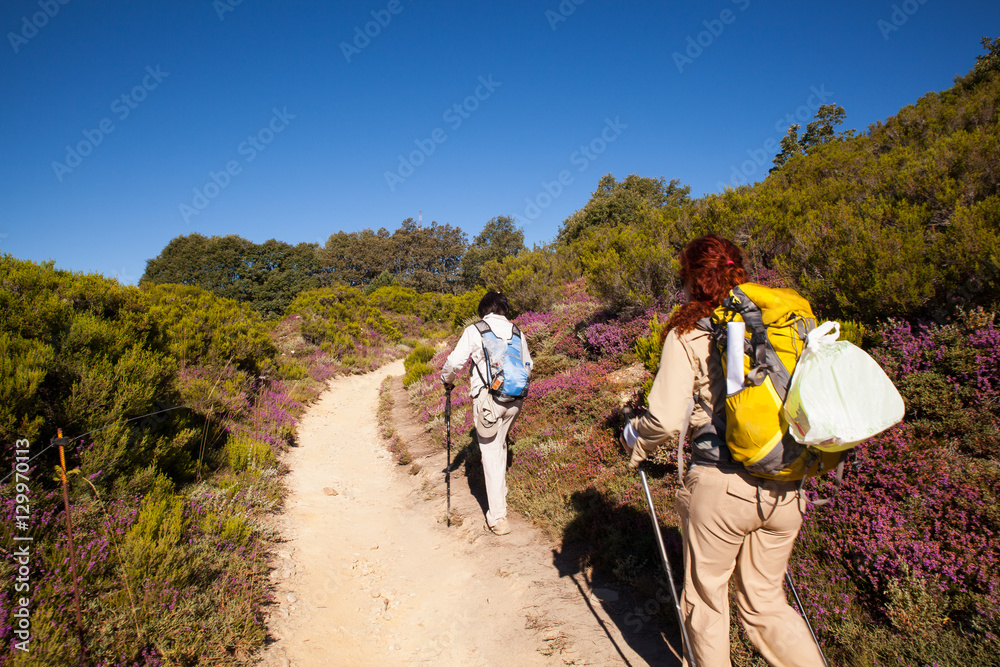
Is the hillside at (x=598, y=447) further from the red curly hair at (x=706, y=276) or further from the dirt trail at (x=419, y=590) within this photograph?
the red curly hair at (x=706, y=276)

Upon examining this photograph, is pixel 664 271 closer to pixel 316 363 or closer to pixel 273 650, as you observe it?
pixel 273 650

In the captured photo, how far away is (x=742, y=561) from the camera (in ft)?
6.66

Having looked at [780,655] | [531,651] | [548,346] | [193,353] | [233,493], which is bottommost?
[531,651]

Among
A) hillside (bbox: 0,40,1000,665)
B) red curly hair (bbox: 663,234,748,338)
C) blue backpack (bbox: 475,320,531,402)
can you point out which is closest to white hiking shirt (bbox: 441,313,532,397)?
blue backpack (bbox: 475,320,531,402)

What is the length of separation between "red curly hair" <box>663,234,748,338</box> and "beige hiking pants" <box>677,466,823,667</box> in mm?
695

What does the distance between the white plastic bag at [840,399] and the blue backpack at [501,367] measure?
2.94 meters

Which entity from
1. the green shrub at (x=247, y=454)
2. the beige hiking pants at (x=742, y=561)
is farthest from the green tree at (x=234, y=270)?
the beige hiking pants at (x=742, y=561)

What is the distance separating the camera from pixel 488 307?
15.3 ft

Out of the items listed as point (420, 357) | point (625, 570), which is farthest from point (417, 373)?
point (625, 570)

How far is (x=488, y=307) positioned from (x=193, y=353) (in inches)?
248

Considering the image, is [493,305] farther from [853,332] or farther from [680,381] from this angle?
[853,332]

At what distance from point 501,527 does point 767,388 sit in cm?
363

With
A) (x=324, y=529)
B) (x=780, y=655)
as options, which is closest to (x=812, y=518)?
(x=780, y=655)

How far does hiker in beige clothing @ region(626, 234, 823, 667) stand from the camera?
190 centimetres
